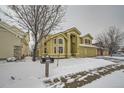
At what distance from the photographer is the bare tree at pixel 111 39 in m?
2.96

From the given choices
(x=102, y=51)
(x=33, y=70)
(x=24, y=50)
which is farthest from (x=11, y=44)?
(x=102, y=51)

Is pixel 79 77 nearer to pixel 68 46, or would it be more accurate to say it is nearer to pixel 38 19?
pixel 68 46

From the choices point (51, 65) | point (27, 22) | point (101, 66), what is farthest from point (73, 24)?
point (27, 22)

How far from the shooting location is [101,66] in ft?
12.5

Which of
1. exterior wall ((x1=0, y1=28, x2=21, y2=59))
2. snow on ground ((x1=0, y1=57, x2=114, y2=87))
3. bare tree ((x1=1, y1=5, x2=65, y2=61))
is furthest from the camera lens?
bare tree ((x1=1, y1=5, x2=65, y2=61))

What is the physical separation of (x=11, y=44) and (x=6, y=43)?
0.43 feet

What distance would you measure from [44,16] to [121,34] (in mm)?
2139

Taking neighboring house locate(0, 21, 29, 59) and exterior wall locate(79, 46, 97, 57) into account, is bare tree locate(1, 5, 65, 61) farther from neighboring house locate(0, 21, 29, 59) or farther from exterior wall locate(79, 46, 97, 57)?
exterior wall locate(79, 46, 97, 57)

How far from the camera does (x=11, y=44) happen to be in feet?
10.0

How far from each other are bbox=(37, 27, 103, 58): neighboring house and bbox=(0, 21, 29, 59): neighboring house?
0.34m

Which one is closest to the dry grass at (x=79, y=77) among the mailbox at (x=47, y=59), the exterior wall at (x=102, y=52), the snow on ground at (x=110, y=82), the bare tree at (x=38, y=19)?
the snow on ground at (x=110, y=82)

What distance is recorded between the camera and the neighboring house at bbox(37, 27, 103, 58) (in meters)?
3.24

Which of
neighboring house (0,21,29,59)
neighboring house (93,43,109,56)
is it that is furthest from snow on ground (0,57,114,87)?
neighboring house (93,43,109,56)

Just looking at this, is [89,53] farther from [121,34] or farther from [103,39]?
[121,34]
